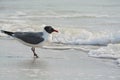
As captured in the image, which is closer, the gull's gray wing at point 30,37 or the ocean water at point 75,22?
the gull's gray wing at point 30,37

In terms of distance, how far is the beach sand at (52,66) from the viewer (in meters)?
7.17

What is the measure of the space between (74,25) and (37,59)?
4487 mm

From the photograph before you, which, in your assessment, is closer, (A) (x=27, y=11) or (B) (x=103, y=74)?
(B) (x=103, y=74)

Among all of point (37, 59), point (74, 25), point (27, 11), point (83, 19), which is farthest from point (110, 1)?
point (37, 59)

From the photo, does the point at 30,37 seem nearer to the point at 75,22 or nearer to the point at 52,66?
the point at 52,66

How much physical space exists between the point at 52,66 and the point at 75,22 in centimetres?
585

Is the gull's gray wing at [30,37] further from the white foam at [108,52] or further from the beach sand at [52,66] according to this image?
the white foam at [108,52]

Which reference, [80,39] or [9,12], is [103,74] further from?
[9,12]

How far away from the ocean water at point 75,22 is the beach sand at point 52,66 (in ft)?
1.40

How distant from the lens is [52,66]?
7953 mm

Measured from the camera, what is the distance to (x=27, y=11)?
1664 cm

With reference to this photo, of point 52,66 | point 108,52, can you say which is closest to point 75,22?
point 108,52

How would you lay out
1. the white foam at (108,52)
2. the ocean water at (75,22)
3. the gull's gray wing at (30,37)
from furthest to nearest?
the ocean water at (75,22) < the gull's gray wing at (30,37) < the white foam at (108,52)

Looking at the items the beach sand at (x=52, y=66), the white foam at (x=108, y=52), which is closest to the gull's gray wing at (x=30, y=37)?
the beach sand at (x=52, y=66)
